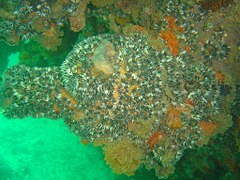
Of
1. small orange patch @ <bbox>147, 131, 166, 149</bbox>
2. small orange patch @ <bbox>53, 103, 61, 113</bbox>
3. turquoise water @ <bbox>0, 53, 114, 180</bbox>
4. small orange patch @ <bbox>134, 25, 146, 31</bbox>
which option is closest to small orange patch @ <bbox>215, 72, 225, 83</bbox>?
small orange patch @ <bbox>147, 131, 166, 149</bbox>

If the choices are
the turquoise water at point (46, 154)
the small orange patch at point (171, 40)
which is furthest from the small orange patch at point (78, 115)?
the turquoise water at point (46, 154)

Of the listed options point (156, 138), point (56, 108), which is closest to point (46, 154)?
point (56, 108)

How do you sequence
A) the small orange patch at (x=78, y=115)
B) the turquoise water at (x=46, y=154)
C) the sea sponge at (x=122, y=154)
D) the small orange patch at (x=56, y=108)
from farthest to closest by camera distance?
the turquoise water at (x=46, y=154) → the small orange patch at (x=56, y=108) → the small orange patch at (x=78, y=115) → the sea sponge at (x=122, y=154)

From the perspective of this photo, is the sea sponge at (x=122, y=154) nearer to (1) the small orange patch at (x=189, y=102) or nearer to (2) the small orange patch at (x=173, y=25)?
(1) the small orange patch at (x=189, y=102)

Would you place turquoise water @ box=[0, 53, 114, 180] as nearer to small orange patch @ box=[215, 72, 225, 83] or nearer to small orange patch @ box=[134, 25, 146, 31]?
small orange patch @ box=[215, 72, 225, 83]

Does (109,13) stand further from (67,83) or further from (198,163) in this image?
(198,163)
